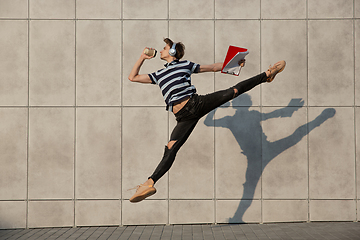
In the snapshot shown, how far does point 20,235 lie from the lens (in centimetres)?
607

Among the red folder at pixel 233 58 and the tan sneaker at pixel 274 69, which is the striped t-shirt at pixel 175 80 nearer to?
the red folder at pixel 233 58

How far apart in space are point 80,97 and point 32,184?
2015mm

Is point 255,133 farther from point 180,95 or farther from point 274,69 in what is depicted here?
point 180,95

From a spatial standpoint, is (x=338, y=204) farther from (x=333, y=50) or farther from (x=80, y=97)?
(x=80, y=97)

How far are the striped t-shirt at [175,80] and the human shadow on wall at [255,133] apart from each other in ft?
6.39

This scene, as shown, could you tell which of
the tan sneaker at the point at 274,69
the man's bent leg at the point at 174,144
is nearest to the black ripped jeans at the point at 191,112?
the man's bent leg at the point at 174,144

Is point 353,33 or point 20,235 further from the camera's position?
point 353,33

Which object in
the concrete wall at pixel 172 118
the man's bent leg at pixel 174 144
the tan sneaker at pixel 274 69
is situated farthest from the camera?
the concrete wall at pixel 172 118

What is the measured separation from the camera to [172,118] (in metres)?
6.63

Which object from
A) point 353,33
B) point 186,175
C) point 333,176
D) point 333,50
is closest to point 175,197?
point 186,175

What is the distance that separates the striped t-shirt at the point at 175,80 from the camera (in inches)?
189

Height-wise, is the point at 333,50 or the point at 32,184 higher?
the point at 333,50

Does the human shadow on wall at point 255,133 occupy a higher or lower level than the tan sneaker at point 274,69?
lower

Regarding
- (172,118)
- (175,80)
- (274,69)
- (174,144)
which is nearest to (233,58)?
(274,69)
